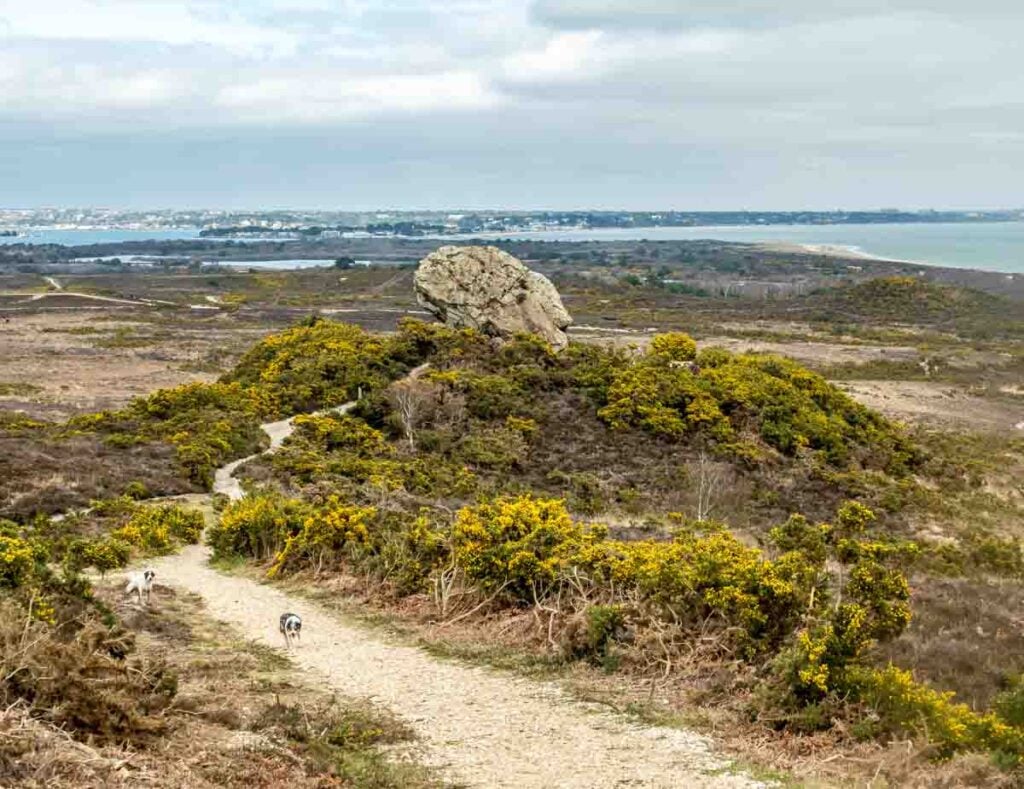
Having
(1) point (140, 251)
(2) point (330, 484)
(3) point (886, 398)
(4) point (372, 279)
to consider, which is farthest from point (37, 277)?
(2) point (330, 484)

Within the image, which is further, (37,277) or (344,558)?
(37,277)

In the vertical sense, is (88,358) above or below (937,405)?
above

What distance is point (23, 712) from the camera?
6.20 m

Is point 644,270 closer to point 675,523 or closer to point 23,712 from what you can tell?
point 675,523

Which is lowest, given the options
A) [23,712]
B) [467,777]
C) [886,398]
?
[886,398]

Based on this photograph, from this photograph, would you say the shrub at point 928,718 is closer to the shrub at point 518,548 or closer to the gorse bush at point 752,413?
the shrub at point 518,548

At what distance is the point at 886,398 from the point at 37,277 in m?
107

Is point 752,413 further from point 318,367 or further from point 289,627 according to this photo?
point 289,627

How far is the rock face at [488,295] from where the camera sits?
33375 mm

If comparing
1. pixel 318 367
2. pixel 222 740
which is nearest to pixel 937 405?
pixel 318 367

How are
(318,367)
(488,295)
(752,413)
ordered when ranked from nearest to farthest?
1. (752,413)
2. (318,367)
3. (488,295)

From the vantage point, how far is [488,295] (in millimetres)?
33344

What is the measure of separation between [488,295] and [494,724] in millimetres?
25944

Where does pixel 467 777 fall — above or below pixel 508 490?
above
